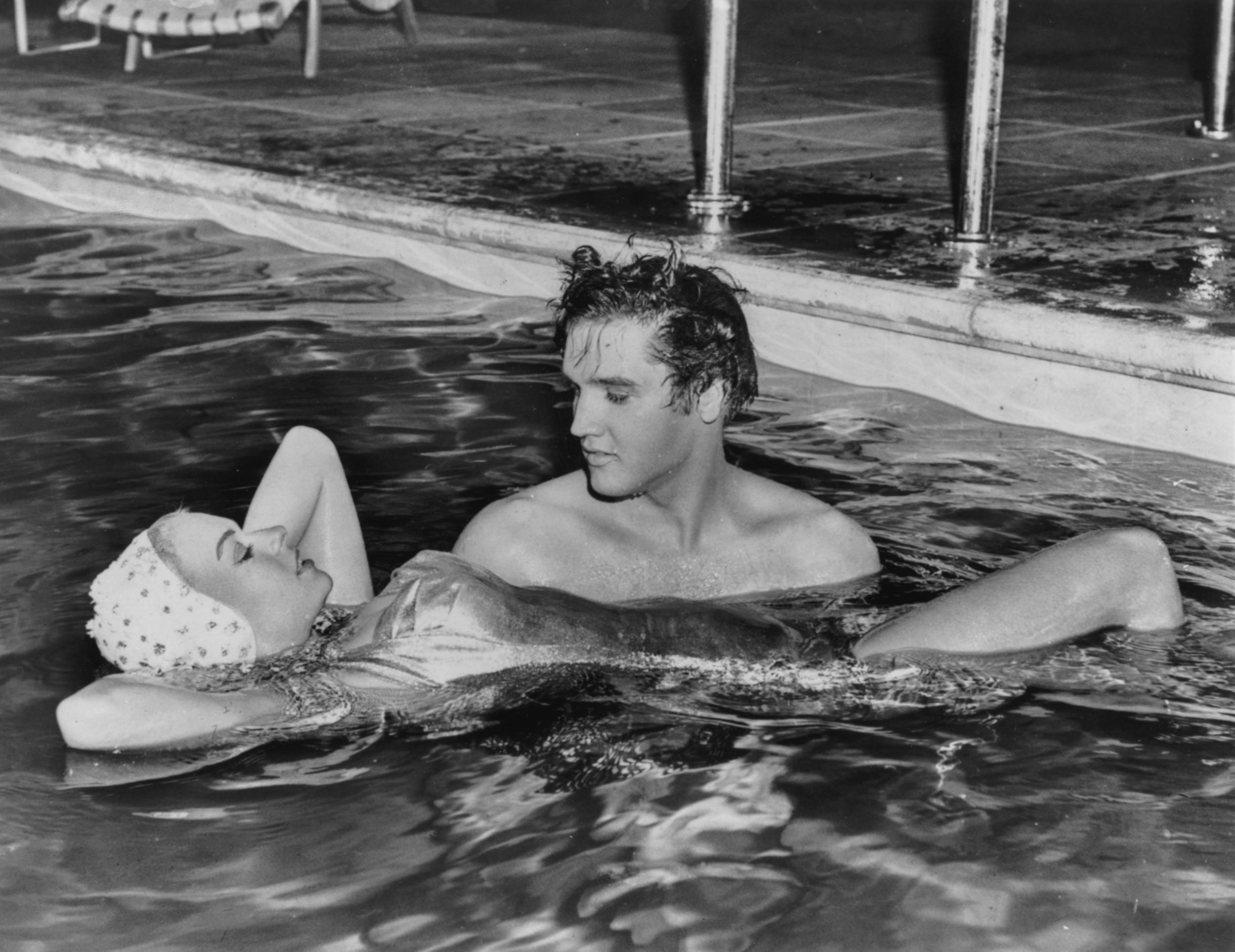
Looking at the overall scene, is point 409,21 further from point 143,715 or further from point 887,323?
point 143,715

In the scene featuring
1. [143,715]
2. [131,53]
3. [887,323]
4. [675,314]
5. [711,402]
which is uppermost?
[131,53]

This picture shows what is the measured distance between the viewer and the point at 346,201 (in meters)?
7.94

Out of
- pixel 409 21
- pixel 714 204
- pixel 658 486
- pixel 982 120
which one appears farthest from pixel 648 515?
pixel 409 21

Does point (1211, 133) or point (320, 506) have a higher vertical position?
point (1211, 133)

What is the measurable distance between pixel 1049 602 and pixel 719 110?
3.61 meters

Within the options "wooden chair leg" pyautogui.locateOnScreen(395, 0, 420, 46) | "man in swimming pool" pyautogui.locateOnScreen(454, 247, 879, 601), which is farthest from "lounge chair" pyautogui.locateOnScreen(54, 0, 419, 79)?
"man in swimming pool" pyautogui.locateOnScreen(454, 247, 879, 601)

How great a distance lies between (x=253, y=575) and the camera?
149 inches

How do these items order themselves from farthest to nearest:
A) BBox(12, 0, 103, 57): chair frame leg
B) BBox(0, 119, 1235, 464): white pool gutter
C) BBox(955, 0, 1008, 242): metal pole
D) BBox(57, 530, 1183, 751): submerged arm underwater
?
BBox(12, 0, 103, 57): chair frame leg < BBox(955, 0, 1008, 242): metal pole < BBox(0, 119, 1235, 464): white pool gutter < BBox(57, 530, 1183, 751): submerged arm underwater

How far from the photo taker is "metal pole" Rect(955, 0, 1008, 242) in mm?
6184

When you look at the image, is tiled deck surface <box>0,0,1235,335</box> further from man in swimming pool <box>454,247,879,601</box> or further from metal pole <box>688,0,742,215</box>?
man in swimming pool <box>454,247,879,601</box>

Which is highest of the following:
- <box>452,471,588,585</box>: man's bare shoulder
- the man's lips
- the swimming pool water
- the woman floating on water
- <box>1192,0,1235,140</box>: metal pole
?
<box>1192,0,1235,140</box>: metal pole

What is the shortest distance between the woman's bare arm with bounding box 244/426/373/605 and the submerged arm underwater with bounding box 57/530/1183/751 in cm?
48

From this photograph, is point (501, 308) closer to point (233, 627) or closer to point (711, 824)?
point (233, 627)

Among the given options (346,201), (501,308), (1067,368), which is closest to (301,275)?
(346,201)
